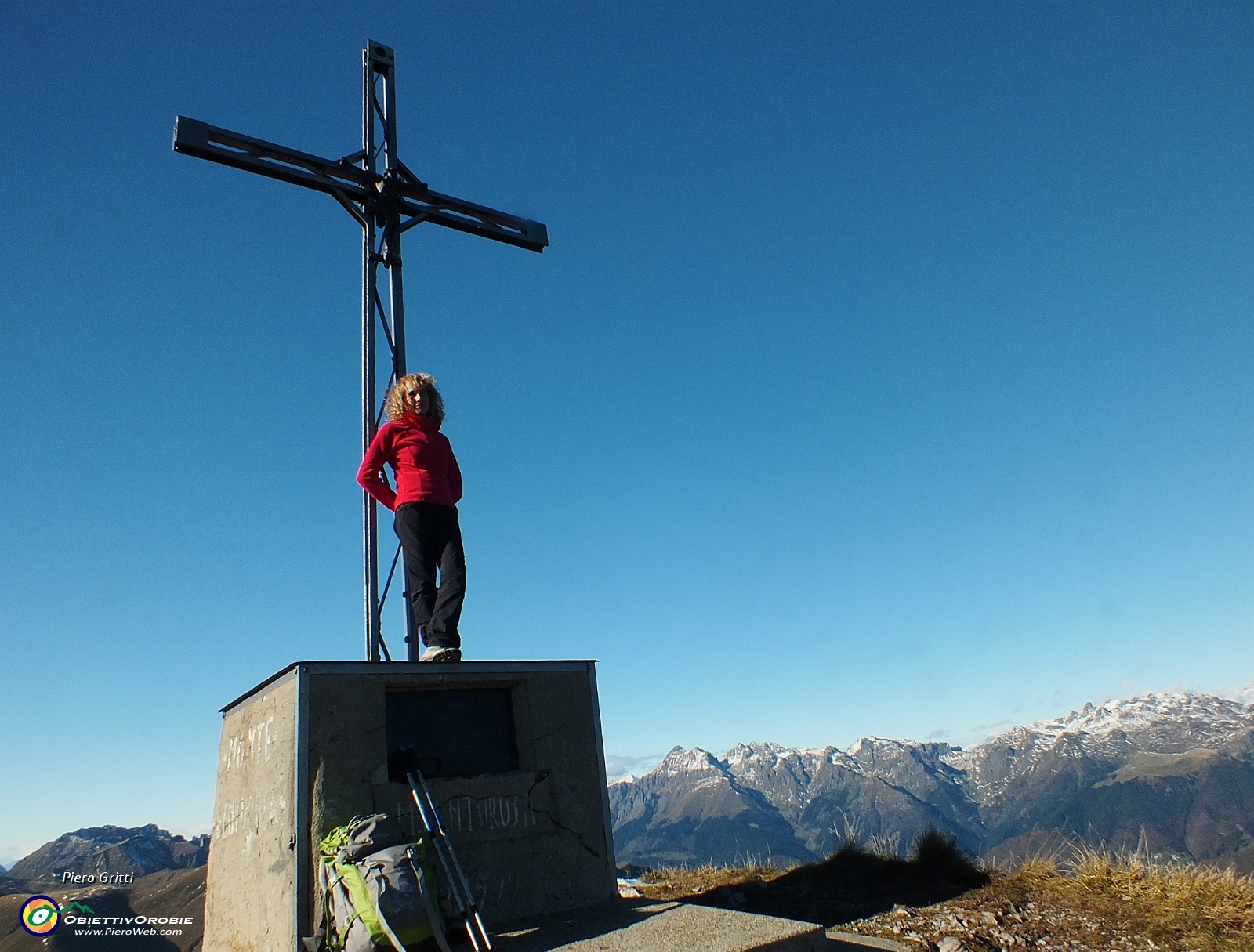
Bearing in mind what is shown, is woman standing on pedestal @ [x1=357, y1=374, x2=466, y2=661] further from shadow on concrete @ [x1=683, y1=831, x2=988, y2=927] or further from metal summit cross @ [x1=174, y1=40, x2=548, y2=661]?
shadow on concrete @ [x1=683, y1=831, x2=988, y2=927]

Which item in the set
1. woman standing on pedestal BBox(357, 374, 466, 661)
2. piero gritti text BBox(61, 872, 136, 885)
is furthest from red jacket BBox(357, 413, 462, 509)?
piero gritti text BBox(61, 872, 136, 885)

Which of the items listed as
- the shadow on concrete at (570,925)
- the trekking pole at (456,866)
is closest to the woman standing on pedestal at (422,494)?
the trekking pole at (456,866)

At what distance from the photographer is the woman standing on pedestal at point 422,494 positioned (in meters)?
6.70

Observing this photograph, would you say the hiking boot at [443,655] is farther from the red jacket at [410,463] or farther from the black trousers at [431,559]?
the red jacket at [410,463]

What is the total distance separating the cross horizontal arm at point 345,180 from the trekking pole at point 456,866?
6063 millimetres

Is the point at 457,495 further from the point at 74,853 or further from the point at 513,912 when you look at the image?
the point at 74,853

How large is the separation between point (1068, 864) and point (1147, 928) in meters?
1.94

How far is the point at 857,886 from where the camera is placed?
7.98 metres

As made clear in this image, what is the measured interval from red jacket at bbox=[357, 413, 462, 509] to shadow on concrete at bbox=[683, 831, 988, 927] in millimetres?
4355

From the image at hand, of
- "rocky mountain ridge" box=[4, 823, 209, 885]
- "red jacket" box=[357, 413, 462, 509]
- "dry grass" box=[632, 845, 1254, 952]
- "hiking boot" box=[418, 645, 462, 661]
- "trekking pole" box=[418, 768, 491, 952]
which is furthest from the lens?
"rocky mountain ridge" box=[4, 823, 209, 885]

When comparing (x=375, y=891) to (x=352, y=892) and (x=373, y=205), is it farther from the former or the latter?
(x=373, y=205)

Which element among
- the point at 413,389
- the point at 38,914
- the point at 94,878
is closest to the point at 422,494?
the point at 413,389

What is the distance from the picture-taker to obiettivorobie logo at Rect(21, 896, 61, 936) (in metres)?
8.87

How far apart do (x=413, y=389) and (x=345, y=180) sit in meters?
3.13
